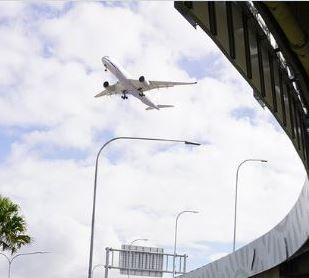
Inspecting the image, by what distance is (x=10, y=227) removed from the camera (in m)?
39.1

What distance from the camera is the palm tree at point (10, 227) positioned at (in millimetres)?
38438

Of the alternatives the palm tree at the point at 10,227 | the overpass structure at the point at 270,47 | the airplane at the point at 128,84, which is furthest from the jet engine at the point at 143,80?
the overpass structure at the point at 270,47

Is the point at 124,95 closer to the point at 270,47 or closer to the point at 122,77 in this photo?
the point at 122,77

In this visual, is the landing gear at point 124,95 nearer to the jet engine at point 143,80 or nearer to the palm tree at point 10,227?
the jet engine at point 143,80

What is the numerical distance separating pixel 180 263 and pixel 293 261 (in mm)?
35126

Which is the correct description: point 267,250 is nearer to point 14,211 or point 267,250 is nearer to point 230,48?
point 14,211

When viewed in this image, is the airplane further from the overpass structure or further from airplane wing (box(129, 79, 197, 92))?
the overpass structure

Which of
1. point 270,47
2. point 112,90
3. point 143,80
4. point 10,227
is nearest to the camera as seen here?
point 270,47

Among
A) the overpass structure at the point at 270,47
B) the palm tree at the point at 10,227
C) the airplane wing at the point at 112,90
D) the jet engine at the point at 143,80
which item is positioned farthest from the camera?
the airplane wing at the point at 112,90

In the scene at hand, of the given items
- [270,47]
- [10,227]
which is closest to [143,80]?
[10,227]

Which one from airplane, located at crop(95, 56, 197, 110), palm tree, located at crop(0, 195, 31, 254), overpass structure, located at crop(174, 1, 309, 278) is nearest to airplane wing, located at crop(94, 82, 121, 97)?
airplane, located at crop(95, 56, 197, 110)

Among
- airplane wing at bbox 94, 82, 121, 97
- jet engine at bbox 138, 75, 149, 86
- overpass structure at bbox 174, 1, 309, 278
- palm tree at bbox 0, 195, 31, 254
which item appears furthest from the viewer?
airplane wing at bbox 94, 82, 121, 97

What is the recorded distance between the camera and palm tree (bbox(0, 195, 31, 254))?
3844 cm

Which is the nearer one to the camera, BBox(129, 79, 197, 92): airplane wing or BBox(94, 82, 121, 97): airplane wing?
BBox(129, 79, 197, 92): airplane wing
